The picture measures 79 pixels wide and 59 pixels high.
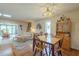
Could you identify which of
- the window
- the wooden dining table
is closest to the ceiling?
the window

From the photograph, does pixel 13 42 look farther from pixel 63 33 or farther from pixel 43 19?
pixel 63 33

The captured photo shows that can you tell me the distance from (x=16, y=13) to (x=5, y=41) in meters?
0.57

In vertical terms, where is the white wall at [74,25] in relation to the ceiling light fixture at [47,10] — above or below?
below

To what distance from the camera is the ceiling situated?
2137mm

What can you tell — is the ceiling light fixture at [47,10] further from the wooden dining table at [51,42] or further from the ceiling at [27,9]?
the wooden dining table at [51,42]

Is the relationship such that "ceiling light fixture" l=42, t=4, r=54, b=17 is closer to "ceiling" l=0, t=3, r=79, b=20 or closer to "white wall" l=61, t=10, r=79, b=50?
"ceiling" l=0, t=3, r=79, b=20

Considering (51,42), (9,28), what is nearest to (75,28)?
(51,42)

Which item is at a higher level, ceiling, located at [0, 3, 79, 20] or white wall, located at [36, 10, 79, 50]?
ceiling, located at [0, 3, 79, 20]

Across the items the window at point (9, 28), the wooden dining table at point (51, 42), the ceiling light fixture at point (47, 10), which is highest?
the ceiling light fixture at point (47, 10)

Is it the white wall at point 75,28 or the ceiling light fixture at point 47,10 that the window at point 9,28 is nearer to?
the ceiling light fixture at point 47,10

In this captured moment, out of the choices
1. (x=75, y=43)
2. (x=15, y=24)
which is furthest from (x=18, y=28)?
(x=75, y=43)

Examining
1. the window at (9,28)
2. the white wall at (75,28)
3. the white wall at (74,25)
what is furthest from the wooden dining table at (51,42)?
the window at (9,28)

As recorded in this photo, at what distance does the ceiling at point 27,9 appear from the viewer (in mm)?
2137

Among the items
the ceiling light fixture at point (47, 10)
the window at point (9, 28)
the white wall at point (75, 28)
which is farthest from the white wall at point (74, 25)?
the window at point (9, 28)
